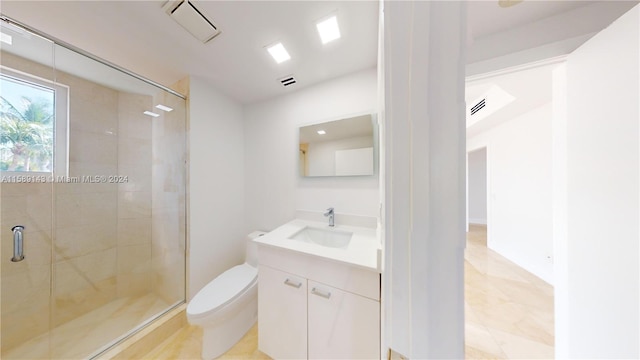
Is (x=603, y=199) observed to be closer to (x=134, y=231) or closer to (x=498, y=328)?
(x=498, y=328)

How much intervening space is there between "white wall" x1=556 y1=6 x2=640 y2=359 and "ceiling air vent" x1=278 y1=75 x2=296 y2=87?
1.61 metres

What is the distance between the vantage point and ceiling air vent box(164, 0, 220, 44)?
0.91 metres

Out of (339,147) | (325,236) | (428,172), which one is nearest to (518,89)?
(339,147)

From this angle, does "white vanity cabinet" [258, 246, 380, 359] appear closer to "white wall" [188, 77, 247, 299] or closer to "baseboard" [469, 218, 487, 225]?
"white wall" [188, 77, 247, 299]

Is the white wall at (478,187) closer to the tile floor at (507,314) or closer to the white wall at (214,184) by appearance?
the tile floor at (507,314)

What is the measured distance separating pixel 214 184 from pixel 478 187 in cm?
557

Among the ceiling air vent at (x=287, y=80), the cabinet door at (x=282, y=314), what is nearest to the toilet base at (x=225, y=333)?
the cabinet door at (x=282, y=314)

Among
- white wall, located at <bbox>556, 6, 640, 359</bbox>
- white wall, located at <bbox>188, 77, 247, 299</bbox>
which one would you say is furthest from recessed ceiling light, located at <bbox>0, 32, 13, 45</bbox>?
white wall, located at <bbox>556, 6, 640, 359</bbox>

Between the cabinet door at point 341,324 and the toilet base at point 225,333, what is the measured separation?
24.2 inches

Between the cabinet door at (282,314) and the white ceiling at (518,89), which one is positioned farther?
the white ceiling at (518,89)

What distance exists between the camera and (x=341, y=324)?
0.86m

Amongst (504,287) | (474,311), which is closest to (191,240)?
(474,311)

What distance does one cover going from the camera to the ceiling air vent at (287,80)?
1456 mm

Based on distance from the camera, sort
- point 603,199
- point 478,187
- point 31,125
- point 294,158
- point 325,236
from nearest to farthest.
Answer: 1. point 603,199
2. point 31,125
3. point 325,236
4. point 294,158
5. point 478,187
